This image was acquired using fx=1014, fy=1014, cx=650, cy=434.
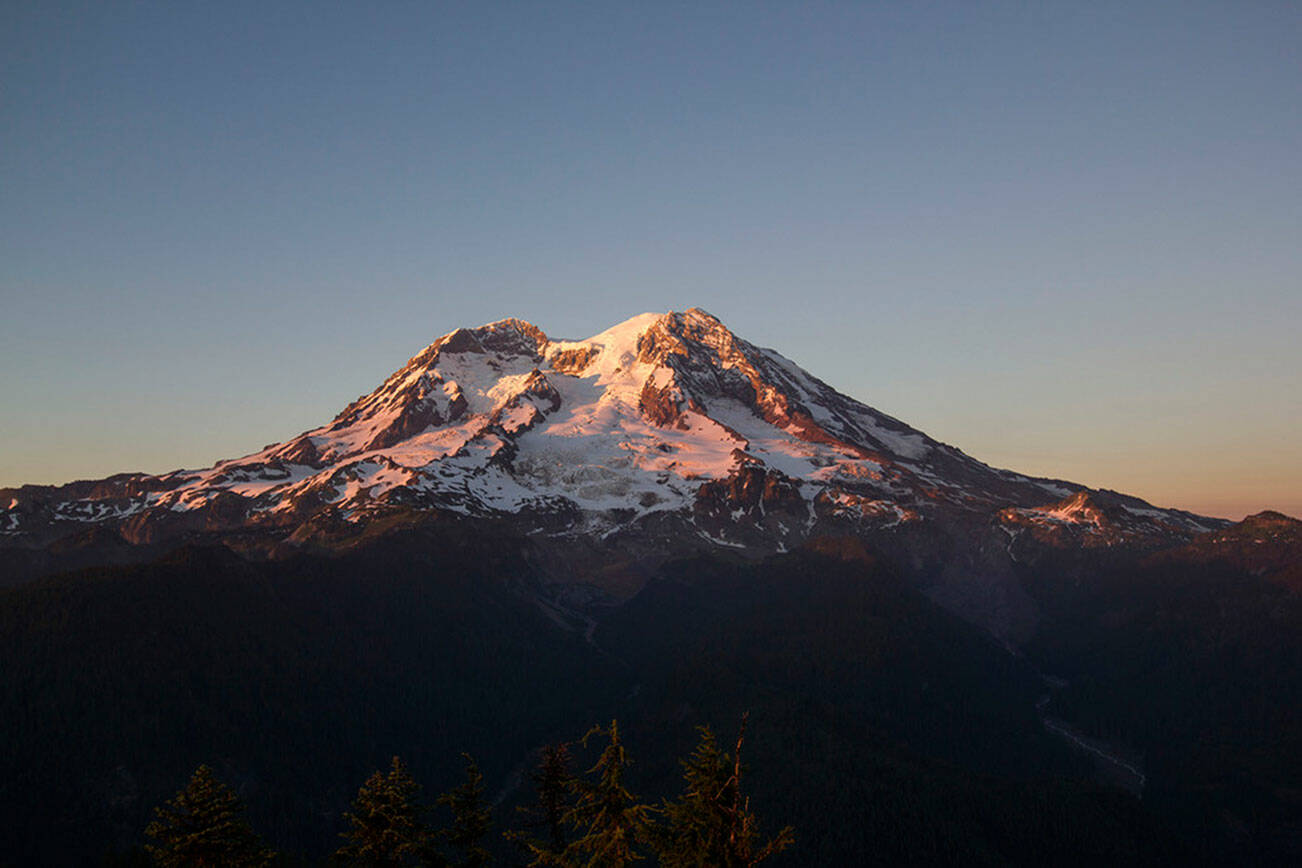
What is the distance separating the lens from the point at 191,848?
160 ft

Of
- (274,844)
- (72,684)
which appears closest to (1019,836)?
(274,844)

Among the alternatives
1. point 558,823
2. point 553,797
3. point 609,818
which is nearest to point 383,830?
point 553,797

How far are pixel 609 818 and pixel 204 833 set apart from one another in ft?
65.7

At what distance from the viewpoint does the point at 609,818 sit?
4350 centimetres

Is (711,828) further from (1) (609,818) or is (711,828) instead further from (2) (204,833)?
(2) (204,833)

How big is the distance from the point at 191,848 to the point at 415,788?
1139 cm

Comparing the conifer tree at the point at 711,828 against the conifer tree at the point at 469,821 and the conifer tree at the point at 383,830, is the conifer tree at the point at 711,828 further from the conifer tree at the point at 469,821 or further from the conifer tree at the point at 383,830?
the conifer tree at the point at 383,830

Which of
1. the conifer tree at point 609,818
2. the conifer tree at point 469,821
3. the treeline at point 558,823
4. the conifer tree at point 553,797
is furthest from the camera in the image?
the conifer tree at point 469,821

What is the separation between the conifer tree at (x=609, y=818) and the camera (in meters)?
42.3

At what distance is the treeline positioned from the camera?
41.7 metres

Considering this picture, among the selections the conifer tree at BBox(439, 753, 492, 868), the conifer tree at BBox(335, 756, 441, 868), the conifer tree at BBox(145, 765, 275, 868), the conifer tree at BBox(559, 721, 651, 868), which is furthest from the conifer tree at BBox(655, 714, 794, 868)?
the conifer tree at BBox(145, 765, 275, 868)

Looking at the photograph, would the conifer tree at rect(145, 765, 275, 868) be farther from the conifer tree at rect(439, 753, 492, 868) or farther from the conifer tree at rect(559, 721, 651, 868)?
the conifer tree at rect(559, 721, 651, 868)

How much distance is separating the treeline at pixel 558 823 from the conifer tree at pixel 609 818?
4cm

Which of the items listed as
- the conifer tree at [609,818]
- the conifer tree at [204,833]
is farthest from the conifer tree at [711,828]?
the conifer tree at [204,833]
